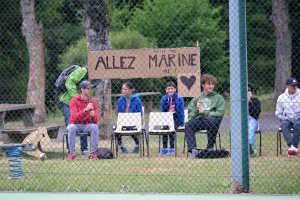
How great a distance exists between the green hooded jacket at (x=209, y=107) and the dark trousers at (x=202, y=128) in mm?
81

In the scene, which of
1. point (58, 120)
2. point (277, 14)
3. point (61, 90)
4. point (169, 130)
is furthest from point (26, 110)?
point (277, 14)

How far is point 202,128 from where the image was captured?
37.2ft

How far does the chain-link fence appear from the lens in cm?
844

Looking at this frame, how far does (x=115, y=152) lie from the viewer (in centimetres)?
1216

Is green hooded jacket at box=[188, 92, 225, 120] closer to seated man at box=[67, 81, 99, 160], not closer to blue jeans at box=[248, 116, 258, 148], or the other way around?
blue jeans at box=[248, 116, 258, 148]

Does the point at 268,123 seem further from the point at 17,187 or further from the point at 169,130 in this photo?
the point at 17,187

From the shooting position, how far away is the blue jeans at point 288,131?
1117 centimetres

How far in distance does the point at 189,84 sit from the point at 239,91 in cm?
92

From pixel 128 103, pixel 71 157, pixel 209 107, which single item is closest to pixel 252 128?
pixel 209 107

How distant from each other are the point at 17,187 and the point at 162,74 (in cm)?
220

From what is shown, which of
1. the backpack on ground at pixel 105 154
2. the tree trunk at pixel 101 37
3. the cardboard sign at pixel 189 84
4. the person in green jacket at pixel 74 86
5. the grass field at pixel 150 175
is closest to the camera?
the grass field at pixel 150 175

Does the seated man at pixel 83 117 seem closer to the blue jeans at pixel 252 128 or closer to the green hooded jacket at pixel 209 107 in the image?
the green hooded jacket at pixel 209 107

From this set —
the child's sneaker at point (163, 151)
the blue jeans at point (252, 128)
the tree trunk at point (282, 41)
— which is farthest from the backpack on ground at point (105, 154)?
the tree trunk at point (282, 41)

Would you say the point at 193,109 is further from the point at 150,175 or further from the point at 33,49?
the point at 33,49
